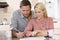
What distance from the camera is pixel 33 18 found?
0.92 meters

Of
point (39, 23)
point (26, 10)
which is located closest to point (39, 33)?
point (39, 23)

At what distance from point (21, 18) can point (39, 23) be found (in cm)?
13

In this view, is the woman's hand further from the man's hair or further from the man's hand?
the man's hair

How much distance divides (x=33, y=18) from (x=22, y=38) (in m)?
0.16

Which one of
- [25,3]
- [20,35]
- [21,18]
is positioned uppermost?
[25,3]

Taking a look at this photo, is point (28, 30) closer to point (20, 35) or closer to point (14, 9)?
point (20, 35)

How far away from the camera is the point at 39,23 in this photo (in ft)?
2.99

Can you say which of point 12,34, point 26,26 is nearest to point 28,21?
point 26,26

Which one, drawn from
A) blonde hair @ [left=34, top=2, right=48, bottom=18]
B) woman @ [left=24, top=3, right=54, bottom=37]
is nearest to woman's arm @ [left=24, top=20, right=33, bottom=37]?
woman @ [left=24, top=3, right=54, bottom=37]

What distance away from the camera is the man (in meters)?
0.89

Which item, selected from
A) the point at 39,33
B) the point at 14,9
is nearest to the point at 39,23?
the point at 39,33

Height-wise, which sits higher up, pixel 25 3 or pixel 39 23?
pixel 25 3

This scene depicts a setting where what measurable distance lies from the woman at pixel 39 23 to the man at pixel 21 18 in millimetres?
34

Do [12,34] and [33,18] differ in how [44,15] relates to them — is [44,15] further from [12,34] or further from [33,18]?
[12,34]
